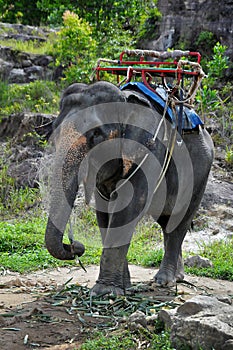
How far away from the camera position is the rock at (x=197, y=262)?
7.63m

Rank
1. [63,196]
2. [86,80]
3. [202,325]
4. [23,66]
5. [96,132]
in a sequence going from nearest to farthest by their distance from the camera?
[202,325] < [63,196] < [96,132] < [86,80] < [23,66]

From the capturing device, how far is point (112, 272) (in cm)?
552

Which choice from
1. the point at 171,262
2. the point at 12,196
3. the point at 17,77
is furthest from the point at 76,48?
the point at 171,262

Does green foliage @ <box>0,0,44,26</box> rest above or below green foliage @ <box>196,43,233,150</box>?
above

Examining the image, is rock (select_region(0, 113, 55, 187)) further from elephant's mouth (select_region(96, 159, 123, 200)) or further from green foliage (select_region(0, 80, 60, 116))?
elephant's mouth (select_region(96, 159, 123, 200))

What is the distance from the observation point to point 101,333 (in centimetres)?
438

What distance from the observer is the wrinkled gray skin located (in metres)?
4.81

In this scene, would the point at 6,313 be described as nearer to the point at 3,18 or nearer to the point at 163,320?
the point at 163,320

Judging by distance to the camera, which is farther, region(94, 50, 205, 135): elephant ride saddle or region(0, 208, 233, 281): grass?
region(0, 208, 233, 281): grass

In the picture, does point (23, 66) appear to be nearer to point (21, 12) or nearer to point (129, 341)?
point (21, 12)

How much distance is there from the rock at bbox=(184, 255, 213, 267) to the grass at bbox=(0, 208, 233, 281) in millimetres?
108

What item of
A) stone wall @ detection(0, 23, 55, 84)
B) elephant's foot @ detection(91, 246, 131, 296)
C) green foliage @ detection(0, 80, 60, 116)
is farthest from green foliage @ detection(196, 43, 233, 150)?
elephant's foot @ detection(91, 246, 131, 296)

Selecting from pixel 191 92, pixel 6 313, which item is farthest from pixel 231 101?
pixel 6 313

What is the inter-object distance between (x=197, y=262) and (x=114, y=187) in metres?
2.51
